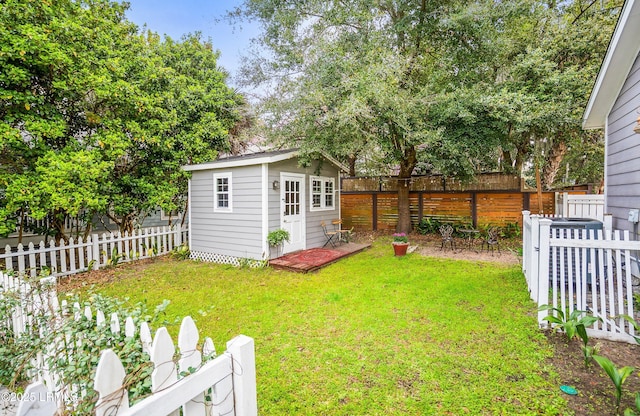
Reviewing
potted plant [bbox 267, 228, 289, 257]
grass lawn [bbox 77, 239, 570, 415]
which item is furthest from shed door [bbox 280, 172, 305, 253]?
grass lawn [bbox 77, 239, 570, 415]

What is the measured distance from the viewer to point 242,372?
1406 mm

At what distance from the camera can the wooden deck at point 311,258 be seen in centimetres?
669

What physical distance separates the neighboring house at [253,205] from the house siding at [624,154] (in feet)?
20.4

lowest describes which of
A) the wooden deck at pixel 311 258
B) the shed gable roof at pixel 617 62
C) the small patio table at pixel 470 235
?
the wooden deck at pixel 311 258

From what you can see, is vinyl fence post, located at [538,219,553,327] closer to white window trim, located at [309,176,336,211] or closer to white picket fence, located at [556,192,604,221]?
white window trim, located at [309,176,336,211]

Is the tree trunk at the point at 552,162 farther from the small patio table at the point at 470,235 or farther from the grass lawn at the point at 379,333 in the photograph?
the grass lawn at the point at 379,333

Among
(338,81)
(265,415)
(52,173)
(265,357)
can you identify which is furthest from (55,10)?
(265,415)

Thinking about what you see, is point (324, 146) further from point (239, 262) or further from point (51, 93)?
point (51, 93)

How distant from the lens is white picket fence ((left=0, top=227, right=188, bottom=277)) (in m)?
5.93

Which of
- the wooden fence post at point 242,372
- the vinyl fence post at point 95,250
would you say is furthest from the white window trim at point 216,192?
the wooden fence post at point 242,372

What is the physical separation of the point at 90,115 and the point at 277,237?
502cm

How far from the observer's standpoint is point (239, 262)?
742 cm

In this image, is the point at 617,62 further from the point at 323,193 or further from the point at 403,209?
the point at 403,209

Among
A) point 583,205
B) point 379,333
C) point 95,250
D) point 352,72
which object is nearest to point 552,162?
point 583,205
